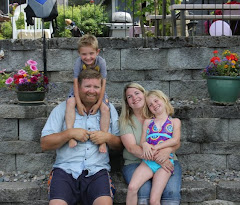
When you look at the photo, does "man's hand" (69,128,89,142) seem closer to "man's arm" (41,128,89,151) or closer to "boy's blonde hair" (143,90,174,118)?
"man's arm" (41,128,89,151)

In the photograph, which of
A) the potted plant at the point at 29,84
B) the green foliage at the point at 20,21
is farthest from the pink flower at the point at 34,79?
the green foliage at the point at 20,21

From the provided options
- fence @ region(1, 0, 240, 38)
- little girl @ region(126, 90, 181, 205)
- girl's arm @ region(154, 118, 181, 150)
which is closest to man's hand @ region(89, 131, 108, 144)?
little girl @ region(126, 90, 181, 205)

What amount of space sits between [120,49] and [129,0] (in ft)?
9.18

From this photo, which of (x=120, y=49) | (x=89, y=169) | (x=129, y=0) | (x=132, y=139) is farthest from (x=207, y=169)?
(x=129, y=0)

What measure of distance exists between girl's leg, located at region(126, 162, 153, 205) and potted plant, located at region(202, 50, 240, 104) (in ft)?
3.78

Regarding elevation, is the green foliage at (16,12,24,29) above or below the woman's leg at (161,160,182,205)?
above

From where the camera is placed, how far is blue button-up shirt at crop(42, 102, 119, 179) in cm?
Answer: 318

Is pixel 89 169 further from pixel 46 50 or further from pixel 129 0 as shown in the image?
pixel 129 0

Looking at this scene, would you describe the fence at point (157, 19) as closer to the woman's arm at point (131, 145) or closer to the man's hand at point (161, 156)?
the woman's arm at point (131, 145)

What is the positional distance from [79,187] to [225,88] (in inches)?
64.2

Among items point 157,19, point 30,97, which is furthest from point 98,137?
point 157,19

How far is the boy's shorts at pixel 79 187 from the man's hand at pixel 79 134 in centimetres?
25

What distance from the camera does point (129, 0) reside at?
22.8ft

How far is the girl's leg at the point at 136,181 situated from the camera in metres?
3.04
